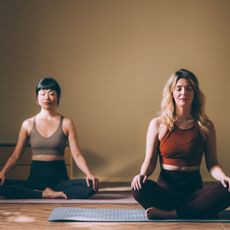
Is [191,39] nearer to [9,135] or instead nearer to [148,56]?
[148,56]

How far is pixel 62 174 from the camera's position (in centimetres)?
365

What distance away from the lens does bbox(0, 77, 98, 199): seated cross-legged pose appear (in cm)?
353

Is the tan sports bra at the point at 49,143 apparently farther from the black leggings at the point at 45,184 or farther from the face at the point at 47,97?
the face at the point at 47,97

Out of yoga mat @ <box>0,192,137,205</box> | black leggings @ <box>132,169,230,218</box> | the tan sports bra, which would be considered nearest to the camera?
black leggings @ <box>132,169,230,218</box>

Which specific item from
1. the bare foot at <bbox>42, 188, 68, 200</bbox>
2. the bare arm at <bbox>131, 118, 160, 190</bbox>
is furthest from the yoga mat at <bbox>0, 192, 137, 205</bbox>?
the bare arm at <bbox>131, 118, 160, 190</bbox>

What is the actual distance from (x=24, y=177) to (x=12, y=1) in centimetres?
161

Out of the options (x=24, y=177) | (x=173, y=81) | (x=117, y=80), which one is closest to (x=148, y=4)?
(x=117, y=80)

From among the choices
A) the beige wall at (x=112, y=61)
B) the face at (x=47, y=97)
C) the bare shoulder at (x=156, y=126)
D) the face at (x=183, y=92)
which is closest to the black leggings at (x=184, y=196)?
the bare shoulder at (x=156, y=126)

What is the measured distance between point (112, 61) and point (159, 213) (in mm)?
1946

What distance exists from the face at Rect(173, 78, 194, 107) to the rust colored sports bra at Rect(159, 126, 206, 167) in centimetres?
18

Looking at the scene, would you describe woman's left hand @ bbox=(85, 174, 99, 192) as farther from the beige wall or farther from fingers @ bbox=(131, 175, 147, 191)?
the beige wall

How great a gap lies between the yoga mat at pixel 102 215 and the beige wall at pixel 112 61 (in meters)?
1.40

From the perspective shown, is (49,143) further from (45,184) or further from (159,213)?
(159,213)

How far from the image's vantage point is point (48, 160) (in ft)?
11.9
